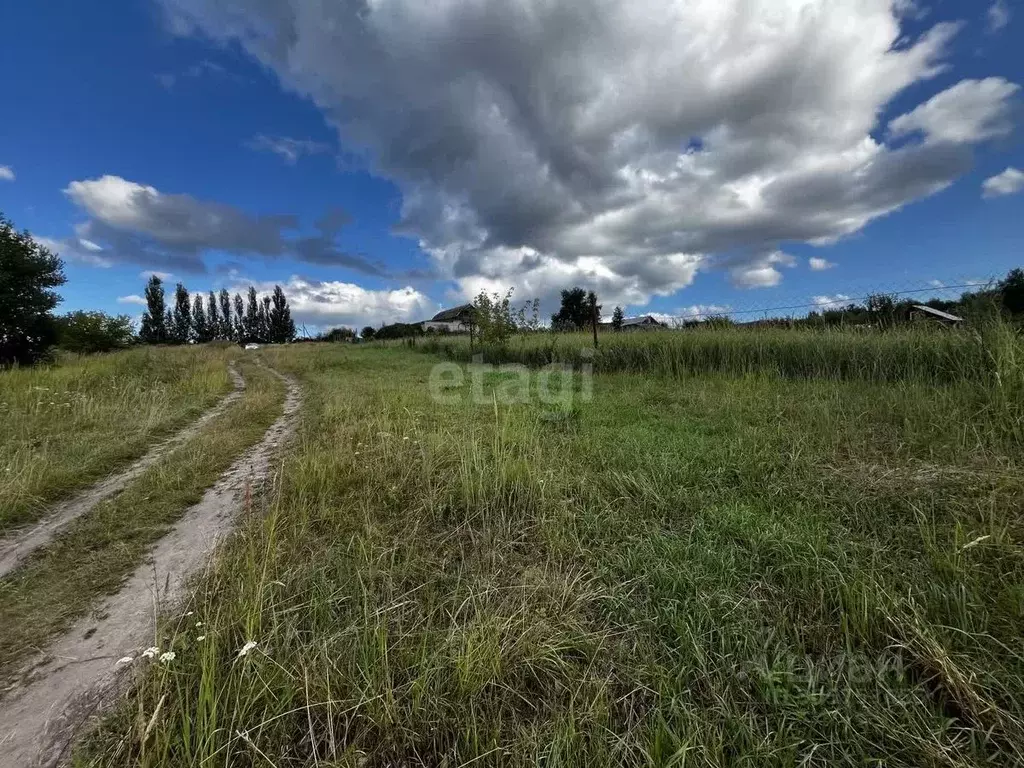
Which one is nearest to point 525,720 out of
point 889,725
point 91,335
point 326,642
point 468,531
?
point 326,642

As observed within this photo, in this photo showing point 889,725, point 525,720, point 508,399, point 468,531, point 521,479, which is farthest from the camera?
point 508,399

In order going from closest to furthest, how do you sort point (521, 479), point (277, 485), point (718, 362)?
point (521, 479), point (277, 485), point (718, 362)

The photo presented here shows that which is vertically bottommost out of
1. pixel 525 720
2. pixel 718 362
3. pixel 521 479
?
pixel 525 720

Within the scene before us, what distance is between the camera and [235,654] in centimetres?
201

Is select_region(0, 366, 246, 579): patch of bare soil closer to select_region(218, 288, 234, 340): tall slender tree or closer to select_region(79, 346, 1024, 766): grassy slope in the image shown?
select_region(79, 346, 1024, 766): grassy slope

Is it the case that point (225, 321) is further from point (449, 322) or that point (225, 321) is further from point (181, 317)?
point (449, 322)

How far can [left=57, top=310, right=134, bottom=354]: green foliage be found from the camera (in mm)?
26953

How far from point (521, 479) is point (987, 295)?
8.20m

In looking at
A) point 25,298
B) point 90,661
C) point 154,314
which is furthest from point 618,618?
point 154,314

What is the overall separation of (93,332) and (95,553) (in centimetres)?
3670

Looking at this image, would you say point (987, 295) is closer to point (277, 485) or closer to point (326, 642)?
point (326, 642)

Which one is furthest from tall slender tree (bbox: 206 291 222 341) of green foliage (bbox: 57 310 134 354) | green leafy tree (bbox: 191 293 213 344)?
green foliage (bbox: 57 310 134 354)

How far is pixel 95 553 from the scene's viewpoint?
314 cm

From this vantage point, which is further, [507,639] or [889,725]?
[507,639]
